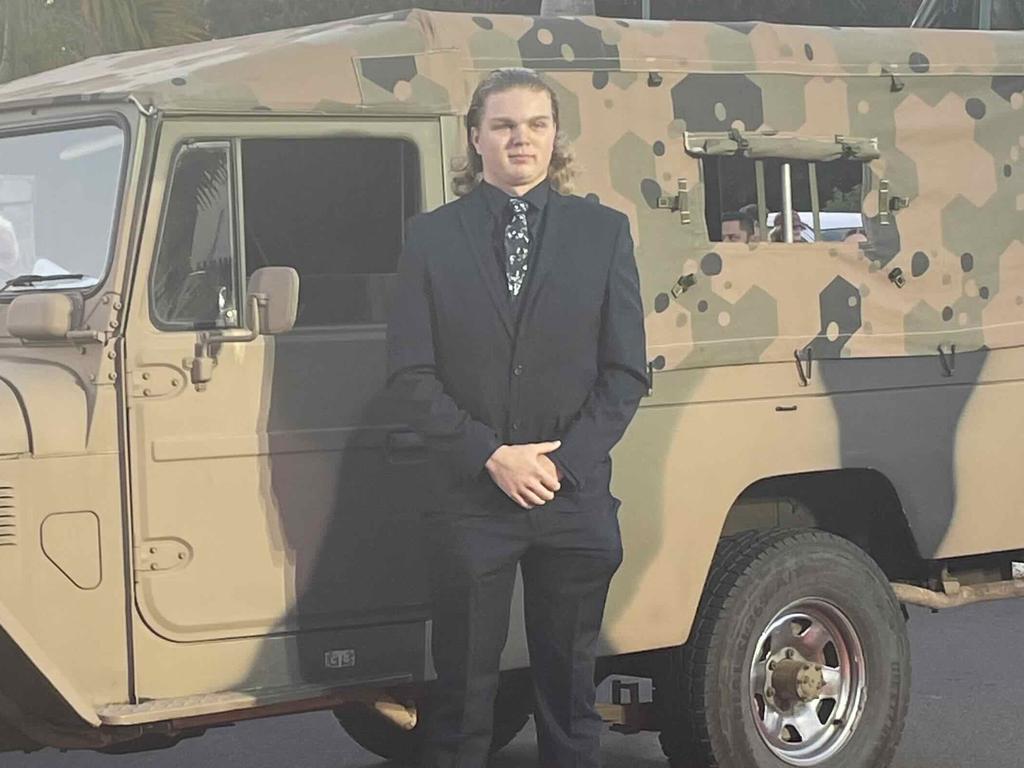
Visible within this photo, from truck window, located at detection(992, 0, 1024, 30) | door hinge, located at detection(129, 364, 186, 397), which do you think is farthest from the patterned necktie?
truck window, located at detection(992, 0, 1024, 30)

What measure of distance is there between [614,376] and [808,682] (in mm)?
1714

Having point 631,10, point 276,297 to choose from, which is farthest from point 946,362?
point 631,10

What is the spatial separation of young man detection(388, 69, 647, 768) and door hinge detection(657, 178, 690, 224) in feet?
3.09

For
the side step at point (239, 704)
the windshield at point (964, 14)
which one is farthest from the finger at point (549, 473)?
the windshield at point (964, 14)

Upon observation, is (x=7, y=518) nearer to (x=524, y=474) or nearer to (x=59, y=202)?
(x=59, y=202)

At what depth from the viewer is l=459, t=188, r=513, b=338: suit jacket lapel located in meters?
5.15

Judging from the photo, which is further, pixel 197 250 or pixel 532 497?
pixel 197 250

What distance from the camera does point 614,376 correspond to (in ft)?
17.1

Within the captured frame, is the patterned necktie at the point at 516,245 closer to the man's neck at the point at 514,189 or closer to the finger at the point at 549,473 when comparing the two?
the man's neck at the point at 514,189

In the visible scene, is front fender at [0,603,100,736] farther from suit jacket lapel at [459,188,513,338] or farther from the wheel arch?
the wheel arch

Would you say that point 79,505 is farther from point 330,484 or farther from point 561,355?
point 561,355

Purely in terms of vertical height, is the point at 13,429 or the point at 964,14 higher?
the point at 964,14

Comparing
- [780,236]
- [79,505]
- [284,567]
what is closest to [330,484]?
[284,567]

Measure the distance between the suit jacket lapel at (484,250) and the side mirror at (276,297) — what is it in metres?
0.49
